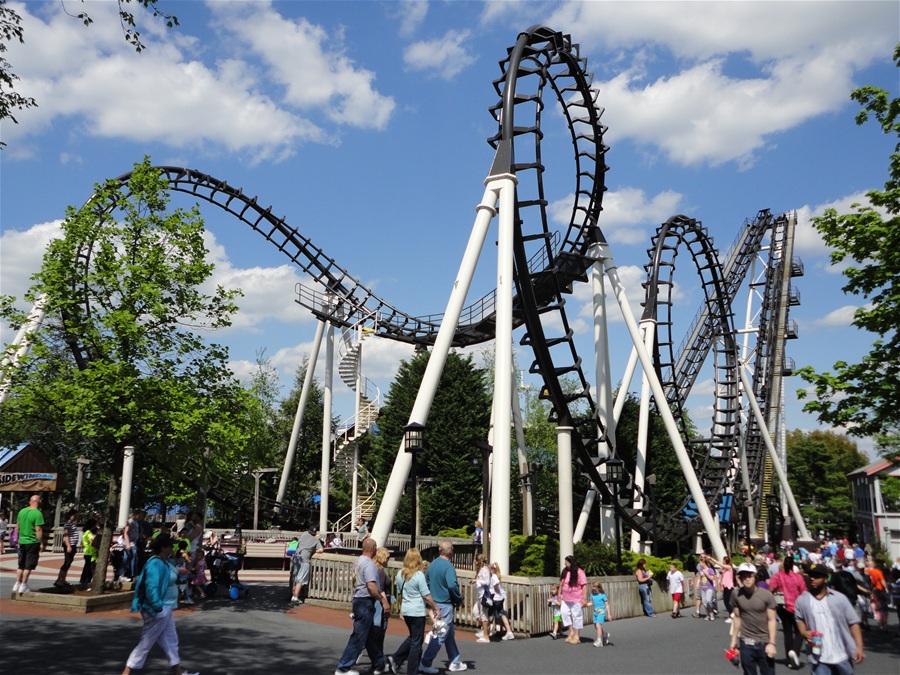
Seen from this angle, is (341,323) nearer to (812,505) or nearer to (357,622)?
(357,622)

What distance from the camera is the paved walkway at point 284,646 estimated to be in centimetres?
915

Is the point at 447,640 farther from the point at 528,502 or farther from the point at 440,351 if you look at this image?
the point at 528,502

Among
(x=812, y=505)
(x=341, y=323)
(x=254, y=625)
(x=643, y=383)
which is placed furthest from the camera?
(x=812, y=505)

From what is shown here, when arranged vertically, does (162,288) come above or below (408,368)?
below

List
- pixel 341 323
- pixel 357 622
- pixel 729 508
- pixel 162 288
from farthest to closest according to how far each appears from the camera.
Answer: pixel 729 508
pixel 341 323
pixel 162 288
pixel 357 622

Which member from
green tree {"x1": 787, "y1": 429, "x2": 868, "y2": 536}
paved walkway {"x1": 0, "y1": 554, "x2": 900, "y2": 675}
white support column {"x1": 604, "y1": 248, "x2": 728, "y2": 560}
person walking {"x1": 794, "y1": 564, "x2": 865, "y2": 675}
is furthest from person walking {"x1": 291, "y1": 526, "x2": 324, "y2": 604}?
green tree {"x1": 787, "y1": 429, "x2": 868, "y2": 536}

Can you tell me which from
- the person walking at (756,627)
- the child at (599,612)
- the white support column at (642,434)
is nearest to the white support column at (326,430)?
the white support column at (642,434)

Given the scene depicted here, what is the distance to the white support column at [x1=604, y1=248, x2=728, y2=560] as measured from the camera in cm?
2242

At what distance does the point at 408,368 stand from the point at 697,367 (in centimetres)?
1550

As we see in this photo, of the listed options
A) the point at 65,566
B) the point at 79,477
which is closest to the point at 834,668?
the point at 65,566

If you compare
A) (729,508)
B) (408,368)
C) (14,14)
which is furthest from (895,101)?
(408,368)

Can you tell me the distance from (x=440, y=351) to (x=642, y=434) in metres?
13.8

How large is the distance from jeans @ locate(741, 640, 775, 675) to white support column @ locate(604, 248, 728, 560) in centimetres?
1501

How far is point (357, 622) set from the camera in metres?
8.59
